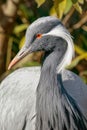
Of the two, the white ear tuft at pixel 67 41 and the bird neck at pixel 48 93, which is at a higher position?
the white ear tuft at pixel 67 41

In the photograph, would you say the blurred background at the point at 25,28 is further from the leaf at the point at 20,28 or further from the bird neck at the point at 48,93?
the bird neck at the point at 48,93

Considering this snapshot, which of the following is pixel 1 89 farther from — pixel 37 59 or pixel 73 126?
pixel 37 59

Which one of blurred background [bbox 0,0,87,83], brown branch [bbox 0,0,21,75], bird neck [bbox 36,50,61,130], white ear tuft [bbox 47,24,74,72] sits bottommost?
blurred background [bbox 0,0,87,83]

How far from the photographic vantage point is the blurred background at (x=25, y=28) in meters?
6.47

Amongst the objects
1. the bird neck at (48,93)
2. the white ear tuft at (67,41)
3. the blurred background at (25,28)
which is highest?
the white ear tuft at (67,41)

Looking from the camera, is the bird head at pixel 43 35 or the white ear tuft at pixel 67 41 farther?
the bird head at pixel 43 35

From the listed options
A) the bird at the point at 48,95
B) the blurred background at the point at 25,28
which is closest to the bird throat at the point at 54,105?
the bird at the point at 48,95

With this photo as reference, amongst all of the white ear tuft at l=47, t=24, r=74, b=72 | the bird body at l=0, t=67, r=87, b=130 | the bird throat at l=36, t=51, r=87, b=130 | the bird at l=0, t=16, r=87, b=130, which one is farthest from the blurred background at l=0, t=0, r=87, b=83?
the white ear tuft at l=47, t=24, r=74, b=72

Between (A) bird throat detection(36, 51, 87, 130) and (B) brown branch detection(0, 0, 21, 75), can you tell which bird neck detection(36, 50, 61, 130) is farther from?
(B) brown branch detection(0, 0, 21, 75)

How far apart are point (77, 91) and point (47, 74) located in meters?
0.57

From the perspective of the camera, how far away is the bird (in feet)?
14.3

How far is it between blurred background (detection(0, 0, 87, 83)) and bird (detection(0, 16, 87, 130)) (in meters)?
1.47

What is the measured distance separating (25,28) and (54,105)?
7.76ft

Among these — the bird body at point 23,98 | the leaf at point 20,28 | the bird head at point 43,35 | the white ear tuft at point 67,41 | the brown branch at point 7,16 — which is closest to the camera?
the white ear tuft at point 67,41
